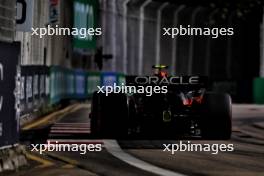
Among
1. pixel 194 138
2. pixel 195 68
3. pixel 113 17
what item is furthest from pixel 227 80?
pixel 194 138

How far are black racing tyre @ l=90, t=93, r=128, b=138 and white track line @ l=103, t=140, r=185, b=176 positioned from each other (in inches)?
16.5

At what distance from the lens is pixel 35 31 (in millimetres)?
27375

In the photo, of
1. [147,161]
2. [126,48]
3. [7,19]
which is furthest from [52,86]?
[126,48]

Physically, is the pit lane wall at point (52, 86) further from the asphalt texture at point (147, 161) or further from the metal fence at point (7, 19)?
the metal fence at point (7, 19)

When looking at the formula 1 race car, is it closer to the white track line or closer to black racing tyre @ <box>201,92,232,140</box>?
black racing tyre @ <box>201,92,232,140</box>

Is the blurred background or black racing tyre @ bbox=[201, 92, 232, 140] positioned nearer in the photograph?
black racing tyre @ bbox=[201, 92, 232, 140]

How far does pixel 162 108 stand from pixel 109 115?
3.42 ft

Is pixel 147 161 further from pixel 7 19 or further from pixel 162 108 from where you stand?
pixel 162 108

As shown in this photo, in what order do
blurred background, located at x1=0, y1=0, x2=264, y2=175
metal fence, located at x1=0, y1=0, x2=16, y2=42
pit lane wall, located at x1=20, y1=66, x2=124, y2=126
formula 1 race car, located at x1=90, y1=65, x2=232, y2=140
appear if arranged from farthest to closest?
blurred background, located at x1=0, y1=0, x2=264, y2=175
pit lane wall, located at x1=20, y1=66, x2=124, y2=126
formula 1 race car, located at x1=90, y1=65, x2=232, y2=140
metal fence, located at x1=0, y1=0, x2=16, y2=42

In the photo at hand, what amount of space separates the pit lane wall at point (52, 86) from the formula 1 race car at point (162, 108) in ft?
18.4

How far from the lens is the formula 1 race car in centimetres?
1564

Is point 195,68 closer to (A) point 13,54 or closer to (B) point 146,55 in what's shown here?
(B) point 146,55

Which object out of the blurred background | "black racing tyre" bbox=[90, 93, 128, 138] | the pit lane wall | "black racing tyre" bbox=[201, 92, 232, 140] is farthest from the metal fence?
the pit lane wall

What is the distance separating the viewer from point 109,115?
1581cm
